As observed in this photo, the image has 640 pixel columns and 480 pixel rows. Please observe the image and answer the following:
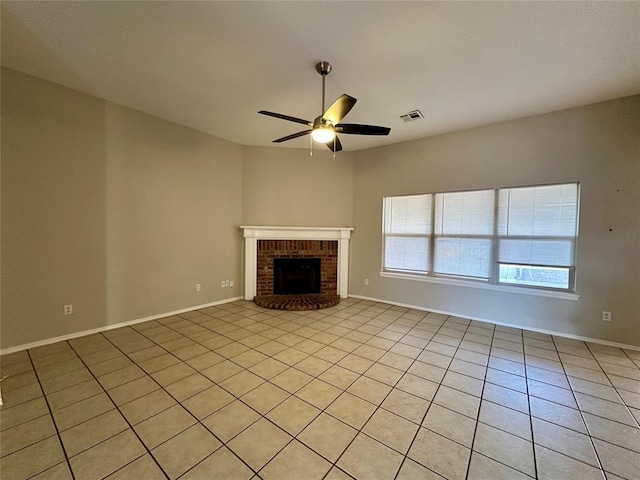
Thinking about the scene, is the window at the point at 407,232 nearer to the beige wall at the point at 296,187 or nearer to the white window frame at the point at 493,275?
the white window frame at the point at 493,275

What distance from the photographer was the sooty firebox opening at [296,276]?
496cm

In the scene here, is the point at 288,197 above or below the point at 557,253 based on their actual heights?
above

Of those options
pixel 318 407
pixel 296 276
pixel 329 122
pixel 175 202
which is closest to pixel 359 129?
pixel 329 122

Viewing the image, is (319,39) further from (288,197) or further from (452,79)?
(288,197)

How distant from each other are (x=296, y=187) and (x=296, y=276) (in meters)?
1.74

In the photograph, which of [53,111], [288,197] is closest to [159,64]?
[53,111]

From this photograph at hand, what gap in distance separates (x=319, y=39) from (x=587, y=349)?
14.2 feet

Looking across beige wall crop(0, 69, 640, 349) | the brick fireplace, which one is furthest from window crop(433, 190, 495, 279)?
the brick fireplace

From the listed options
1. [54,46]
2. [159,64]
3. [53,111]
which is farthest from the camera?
[53,111]

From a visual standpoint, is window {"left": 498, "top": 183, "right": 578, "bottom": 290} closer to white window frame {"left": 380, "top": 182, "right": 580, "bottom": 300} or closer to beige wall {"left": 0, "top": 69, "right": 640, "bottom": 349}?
white window frame {"left": 380, "top": 182, "right": 580, "bottom": 300}

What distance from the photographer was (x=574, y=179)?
3209mm

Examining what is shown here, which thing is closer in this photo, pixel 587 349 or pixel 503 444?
pixel 503 444

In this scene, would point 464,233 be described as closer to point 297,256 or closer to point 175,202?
point 297,256

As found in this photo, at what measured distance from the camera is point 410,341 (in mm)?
3123
